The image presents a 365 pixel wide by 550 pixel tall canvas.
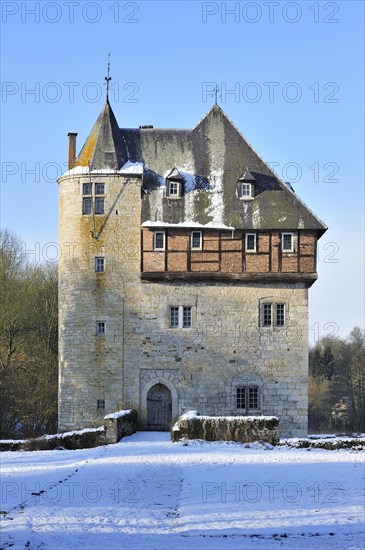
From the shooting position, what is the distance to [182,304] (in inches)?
1325

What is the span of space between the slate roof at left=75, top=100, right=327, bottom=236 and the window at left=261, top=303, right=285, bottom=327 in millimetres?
3097

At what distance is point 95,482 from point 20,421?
26.9 m

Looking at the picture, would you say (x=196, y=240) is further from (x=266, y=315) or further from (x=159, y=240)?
(x=266, y=315)

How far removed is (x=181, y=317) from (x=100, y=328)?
10.4 ft

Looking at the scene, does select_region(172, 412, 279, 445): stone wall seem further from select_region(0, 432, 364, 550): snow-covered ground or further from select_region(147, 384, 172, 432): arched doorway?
select_region(147, 384, 172, 432): arched doorway

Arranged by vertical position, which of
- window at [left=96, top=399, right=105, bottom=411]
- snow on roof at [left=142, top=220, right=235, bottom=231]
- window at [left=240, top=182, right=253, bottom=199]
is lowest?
window at [left=96, top=399, right=105, bottom=411]

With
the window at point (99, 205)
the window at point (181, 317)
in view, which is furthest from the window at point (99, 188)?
the window at point (181, 317)

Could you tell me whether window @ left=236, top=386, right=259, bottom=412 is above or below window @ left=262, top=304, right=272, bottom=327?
below

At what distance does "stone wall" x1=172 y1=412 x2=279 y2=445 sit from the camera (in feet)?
87.9

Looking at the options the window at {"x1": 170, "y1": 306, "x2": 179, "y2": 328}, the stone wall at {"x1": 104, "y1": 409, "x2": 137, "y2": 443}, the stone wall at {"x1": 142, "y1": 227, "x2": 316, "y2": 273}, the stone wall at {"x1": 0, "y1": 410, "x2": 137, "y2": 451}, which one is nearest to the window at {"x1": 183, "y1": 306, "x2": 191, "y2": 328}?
the window at {"x1": 170, "y1": 306, "x2": 179, "y2": 328}

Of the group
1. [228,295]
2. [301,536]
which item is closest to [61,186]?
[228,295]

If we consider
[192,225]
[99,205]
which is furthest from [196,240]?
[99,205]

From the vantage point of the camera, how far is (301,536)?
13.2m

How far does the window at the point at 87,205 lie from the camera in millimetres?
34031
